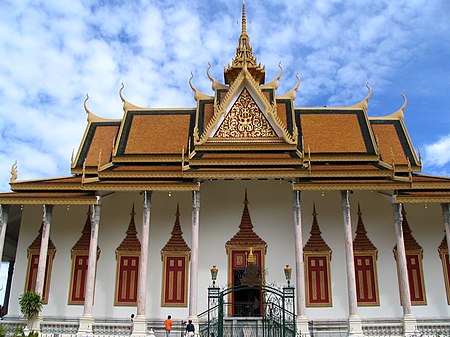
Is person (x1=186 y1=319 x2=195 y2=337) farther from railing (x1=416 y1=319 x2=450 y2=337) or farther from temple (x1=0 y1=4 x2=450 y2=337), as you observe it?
railing (x1=416 y1=319 x2=450 y2=337)

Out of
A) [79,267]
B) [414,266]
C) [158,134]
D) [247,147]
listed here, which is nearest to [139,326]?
[79,267]

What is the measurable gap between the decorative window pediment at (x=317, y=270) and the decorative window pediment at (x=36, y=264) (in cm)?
976

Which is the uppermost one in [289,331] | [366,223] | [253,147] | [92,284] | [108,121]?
[108,121]

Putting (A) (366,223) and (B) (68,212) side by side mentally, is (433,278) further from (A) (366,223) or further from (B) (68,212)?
(B) (68,212)

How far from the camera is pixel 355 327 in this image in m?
15.8

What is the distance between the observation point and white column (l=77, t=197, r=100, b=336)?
637 inches

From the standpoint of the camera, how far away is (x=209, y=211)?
19484 millimetres

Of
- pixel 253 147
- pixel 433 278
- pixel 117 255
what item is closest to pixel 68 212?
pixel 117 255

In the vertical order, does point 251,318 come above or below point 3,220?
below

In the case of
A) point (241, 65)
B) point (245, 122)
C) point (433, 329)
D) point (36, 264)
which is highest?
point (241, 65)

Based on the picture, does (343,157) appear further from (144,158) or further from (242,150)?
(144,158)

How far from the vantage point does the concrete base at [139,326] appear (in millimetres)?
15922

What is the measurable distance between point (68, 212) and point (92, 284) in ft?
13.3

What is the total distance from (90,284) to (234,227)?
575 cm
